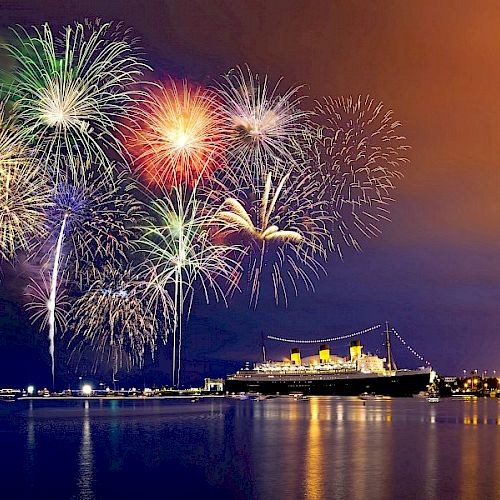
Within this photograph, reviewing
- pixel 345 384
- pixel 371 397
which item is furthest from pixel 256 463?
pixel 345 384

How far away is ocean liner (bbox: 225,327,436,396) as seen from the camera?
14238cm

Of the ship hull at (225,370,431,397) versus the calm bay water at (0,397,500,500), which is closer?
the calm bay water at (0,397,500,500)

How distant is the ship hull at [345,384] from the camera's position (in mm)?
142375

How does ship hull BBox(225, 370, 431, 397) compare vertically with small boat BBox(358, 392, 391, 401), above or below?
above

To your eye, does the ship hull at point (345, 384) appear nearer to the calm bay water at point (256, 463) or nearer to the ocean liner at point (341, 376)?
the ocean liner at point (341, 376)

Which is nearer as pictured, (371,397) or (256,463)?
(256,463)

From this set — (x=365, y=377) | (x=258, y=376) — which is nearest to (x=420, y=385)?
(x=365, y=377)

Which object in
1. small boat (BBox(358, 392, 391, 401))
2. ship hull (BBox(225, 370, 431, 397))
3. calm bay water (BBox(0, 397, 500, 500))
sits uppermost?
calm bay water (BBox(0, 397, 500, 500))

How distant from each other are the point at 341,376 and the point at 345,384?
6.62 ft

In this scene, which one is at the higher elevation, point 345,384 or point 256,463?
point 256,463

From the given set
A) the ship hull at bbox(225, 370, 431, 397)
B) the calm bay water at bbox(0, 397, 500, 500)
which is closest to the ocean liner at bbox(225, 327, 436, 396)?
the ship hull at bbox(225, 370, 431, 397)

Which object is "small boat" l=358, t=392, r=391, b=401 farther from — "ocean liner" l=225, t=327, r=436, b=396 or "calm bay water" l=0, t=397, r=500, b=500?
"calm bay water" l=0, t=397, r=500, b=500

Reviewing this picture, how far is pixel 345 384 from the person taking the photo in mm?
143750

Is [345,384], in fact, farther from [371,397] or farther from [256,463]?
[256,463]
